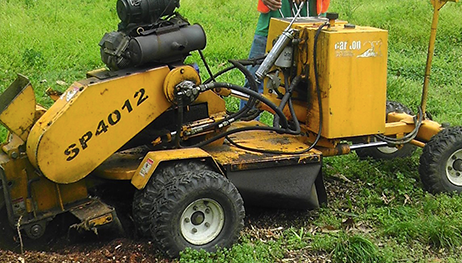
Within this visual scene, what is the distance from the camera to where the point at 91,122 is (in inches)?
163

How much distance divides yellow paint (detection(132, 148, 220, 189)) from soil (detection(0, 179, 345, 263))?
43 centimetres

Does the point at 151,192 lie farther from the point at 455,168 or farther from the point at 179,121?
the point at 455,168

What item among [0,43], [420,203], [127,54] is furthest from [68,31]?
[420,203]

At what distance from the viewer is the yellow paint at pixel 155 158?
423 centimetres

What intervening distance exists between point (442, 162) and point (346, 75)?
1228mm

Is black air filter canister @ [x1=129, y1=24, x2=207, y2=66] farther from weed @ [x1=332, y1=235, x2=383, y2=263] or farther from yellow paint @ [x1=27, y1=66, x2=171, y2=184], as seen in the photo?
weed @ [x1=332, y1=235, x2=383, y2=263]

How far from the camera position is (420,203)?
532 cm

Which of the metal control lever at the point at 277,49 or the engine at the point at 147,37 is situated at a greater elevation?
the engine at the point at 147,37

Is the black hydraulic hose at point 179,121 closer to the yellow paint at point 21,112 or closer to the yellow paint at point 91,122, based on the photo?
the yellow paint at point 91,122

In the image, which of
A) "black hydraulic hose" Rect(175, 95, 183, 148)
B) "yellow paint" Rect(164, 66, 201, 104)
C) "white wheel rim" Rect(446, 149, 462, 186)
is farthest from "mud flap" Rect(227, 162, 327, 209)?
"white wheel rim" Rect(446, 149, 462, 186)

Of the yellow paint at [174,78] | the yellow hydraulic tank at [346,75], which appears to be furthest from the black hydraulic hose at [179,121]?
the yellow hydraulic tank at [346,75]

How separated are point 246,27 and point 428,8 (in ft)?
11.9

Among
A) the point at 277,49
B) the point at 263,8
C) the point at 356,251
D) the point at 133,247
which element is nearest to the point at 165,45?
the point at 277,49

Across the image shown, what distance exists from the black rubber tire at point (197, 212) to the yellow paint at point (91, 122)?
19.4 inches
